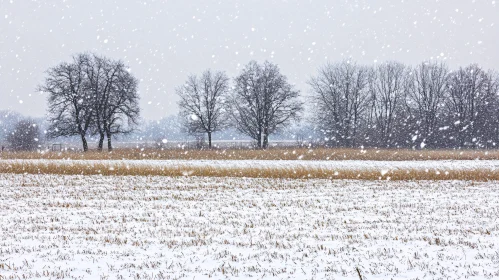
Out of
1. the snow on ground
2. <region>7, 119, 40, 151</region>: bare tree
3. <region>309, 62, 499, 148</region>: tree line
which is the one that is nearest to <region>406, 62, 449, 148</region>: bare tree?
<region>309, 62, 499, 148</region>: tree line

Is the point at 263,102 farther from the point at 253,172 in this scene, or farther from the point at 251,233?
the point at 251,233

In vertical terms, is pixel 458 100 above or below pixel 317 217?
above

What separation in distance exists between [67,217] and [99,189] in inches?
255

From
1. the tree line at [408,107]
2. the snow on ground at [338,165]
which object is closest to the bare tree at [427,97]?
the tree line at [408,107]

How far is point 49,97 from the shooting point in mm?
48656

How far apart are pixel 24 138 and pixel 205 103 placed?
26.1 metres

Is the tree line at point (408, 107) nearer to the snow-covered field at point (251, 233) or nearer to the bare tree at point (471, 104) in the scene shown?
the bare tree at point (471, 104)

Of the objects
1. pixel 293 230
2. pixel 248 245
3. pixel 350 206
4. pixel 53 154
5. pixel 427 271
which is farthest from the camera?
pixel 53 154

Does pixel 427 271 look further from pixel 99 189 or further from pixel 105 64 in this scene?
pixel 105 64

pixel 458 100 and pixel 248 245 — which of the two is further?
pixel 458 100

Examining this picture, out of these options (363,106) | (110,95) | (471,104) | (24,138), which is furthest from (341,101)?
(24,138)

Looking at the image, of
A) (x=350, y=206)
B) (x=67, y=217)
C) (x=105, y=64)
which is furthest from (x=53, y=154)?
(x=350, y=206)

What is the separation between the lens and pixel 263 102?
56375mm

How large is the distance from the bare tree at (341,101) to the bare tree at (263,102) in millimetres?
5524
